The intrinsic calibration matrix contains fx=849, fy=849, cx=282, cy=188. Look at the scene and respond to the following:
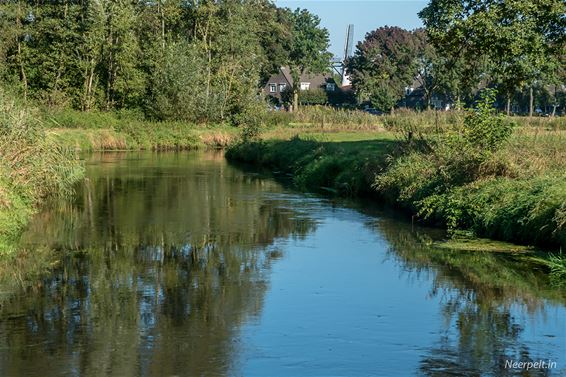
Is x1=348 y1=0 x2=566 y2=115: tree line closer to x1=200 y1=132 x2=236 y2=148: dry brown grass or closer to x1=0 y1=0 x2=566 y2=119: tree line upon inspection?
x1=0 y1=0 x2=566 y2=119: tree line

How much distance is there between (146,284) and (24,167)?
8.21 m

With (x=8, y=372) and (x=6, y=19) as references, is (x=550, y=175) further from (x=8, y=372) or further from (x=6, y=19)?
(x=6, y=19)

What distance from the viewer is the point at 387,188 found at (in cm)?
2622

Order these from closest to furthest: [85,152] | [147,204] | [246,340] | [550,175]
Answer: [246,340], [550,175], [147,204], [85,152]

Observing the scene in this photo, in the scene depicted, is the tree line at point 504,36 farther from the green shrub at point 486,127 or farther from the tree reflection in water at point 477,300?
the tree reflection in water at point 477,300

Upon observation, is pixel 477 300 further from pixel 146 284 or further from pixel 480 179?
pixel 480 179

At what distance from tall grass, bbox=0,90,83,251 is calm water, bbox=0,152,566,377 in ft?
2.76

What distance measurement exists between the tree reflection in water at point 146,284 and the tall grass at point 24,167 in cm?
78

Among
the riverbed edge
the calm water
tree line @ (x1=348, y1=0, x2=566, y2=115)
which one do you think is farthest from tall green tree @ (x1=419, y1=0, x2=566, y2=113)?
the calm water

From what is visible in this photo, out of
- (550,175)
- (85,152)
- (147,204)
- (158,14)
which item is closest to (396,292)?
(550,175)

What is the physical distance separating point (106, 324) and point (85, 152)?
1683 inches

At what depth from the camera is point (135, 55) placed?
230 ft

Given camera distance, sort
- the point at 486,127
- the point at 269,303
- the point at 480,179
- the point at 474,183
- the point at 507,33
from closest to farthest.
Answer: the point at 269,303 → the point at 474,183 → the point at 480,179 → the point at 486,127 → the point at 507,33

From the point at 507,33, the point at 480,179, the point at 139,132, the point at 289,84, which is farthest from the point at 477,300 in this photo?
the point at 289,84
